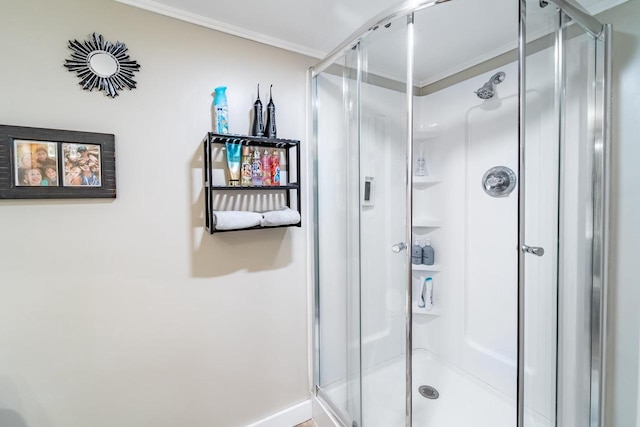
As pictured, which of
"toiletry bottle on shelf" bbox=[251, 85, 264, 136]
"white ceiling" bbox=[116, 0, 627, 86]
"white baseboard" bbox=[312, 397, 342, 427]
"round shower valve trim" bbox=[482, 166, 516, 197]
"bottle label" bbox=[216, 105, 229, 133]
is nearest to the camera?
"white ceiling" bbox=[116, 0, 627, 86]

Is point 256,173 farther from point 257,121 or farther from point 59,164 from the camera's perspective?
point 59,164

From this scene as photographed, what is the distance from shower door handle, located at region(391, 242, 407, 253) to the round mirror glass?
5.01 ft

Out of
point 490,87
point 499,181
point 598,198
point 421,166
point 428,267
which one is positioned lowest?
point 428,267

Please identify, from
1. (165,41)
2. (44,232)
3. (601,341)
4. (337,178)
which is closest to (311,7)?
(165,41)

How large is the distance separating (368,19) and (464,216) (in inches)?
56.7

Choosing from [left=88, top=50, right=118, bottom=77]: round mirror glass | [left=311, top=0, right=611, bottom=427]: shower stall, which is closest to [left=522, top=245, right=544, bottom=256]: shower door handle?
[left=311, top=0, right=611, bottom=427]: shower stall

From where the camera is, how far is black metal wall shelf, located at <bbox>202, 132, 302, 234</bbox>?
1323 mm

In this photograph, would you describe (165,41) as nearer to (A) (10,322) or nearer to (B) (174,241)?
(B) (174,241)

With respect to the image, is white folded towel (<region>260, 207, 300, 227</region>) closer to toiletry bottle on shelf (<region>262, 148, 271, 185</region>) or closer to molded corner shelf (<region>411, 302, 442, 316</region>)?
toiletry bottle on shelf (<region>262, 148, 271, 185</region>)

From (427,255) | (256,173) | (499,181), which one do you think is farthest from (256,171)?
(499,181)

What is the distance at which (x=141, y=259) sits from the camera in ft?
4.26

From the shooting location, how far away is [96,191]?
1.19m

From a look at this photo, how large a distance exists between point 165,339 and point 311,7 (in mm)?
1776

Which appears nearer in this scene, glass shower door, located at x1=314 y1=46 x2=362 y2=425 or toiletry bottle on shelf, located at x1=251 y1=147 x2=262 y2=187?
toiletry bottle on shelf, located at x1=251 y1=147 x2=262 y2=187
